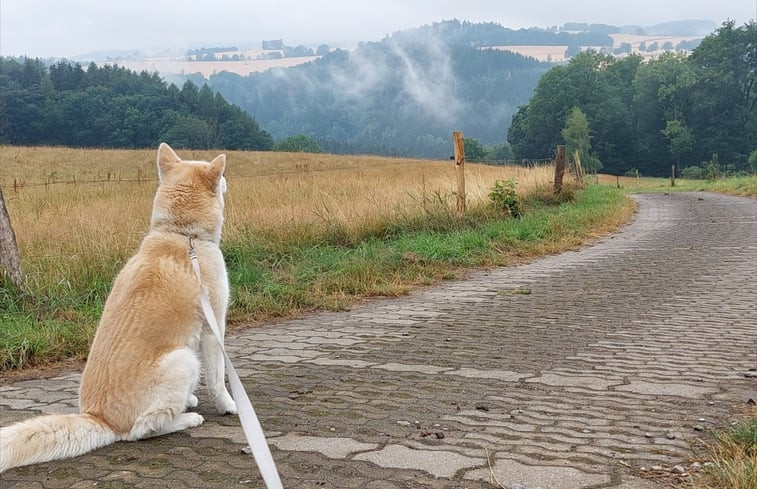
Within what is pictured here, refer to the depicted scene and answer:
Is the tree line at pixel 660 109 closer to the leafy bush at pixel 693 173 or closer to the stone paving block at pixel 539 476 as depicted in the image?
the leafy bush at pixel 693 173

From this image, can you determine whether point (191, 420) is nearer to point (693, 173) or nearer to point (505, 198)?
point (505, 198)

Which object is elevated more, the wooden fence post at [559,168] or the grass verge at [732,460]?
the wooden fence post at [559,168]

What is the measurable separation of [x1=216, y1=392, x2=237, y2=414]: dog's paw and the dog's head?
94 cm

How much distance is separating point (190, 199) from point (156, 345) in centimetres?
93

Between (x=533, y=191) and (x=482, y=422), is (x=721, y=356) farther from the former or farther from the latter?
(x=533, y=191)

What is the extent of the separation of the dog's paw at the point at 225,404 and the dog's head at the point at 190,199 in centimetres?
94

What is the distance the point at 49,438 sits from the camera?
3.05 m

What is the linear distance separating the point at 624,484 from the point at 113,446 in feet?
8.21

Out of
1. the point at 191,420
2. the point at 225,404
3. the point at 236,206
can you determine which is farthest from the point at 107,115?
the point at 191,420

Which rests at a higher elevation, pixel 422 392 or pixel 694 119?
pixel 694 119

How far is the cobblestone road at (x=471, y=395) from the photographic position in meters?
3.08

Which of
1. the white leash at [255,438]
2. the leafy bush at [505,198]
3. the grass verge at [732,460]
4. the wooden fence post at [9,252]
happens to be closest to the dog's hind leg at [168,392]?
the white leash at [255,438]

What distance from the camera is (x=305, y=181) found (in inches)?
693

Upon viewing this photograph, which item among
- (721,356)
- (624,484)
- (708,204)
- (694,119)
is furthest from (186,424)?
(694,119)
